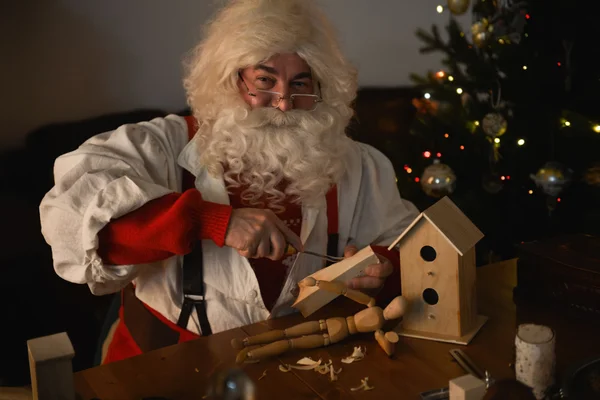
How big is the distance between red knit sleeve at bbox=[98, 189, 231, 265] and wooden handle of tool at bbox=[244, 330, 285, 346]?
22cm

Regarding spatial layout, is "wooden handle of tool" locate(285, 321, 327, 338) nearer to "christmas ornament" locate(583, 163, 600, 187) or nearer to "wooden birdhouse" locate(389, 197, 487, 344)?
"wooden birdhouse" locate(389, 197, 487, 344)

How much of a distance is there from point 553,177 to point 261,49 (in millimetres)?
1162

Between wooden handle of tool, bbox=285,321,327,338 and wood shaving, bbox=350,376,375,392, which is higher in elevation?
wooden handle of tool, bbox=285,321,327,338

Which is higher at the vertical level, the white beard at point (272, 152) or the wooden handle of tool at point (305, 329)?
the white beard at point (272, 152)

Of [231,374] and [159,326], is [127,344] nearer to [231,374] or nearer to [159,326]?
[159,326]

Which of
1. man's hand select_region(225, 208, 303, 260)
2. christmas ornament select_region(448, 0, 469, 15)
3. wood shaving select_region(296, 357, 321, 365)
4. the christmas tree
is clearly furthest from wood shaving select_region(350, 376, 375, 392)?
christmas ornament select_region(448, 0, 469, 15)

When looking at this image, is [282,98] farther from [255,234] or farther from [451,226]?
[451,226]

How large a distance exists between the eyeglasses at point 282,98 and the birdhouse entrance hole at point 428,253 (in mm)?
541

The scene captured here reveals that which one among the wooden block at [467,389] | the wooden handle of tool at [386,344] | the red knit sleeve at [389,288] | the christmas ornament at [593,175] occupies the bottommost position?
the christmas ornament at [593,175]

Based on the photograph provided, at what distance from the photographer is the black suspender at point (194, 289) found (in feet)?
5.21

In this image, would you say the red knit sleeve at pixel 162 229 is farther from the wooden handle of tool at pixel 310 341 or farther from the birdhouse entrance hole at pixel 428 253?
the birdhouse entrance hole at pixel 428 253

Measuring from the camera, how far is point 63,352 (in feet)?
3.14

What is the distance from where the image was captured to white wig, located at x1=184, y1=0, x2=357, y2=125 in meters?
1.64

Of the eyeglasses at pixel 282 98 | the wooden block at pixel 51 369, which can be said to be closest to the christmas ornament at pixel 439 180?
the eyeglasses at pixel 282 98
